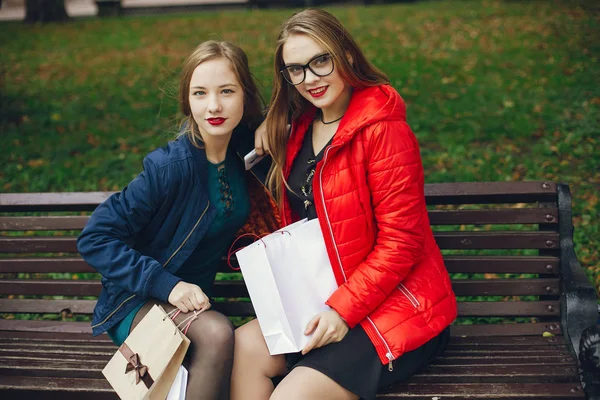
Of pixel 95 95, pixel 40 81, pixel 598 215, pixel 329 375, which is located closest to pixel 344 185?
pixel 329 375

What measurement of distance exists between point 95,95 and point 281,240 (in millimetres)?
5972

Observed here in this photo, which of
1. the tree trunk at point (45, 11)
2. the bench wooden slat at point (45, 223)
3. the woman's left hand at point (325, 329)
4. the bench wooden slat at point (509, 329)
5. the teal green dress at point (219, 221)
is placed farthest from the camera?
the tree trunk at point (45, 11)

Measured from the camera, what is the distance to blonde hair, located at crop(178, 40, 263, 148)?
2.70 meters

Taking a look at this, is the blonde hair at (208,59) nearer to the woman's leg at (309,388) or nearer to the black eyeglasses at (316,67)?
the black eyeglasses at (316,67)

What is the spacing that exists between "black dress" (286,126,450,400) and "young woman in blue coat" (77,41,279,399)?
0.92 feet

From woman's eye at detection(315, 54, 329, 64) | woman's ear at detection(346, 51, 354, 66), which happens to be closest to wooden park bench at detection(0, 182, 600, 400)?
woman's ear at detection(346, 51, 354, 66)

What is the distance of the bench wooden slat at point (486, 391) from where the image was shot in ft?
8.09

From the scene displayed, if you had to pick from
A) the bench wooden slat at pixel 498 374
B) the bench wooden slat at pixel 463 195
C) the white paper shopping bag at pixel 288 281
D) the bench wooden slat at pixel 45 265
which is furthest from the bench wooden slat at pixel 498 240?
the bench wooden slat at pixel 45 265

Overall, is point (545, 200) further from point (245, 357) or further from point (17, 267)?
point (17, 267)

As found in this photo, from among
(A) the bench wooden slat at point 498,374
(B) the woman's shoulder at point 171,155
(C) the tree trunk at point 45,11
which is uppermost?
(C) the tree trunk at point 45,11

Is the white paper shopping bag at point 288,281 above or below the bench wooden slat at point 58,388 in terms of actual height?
above

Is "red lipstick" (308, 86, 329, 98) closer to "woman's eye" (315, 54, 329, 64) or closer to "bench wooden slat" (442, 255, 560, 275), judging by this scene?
"woman's eye" (315, 54, 329, 64)

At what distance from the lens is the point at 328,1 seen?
1638cm

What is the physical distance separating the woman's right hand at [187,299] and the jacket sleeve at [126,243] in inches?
1.2
